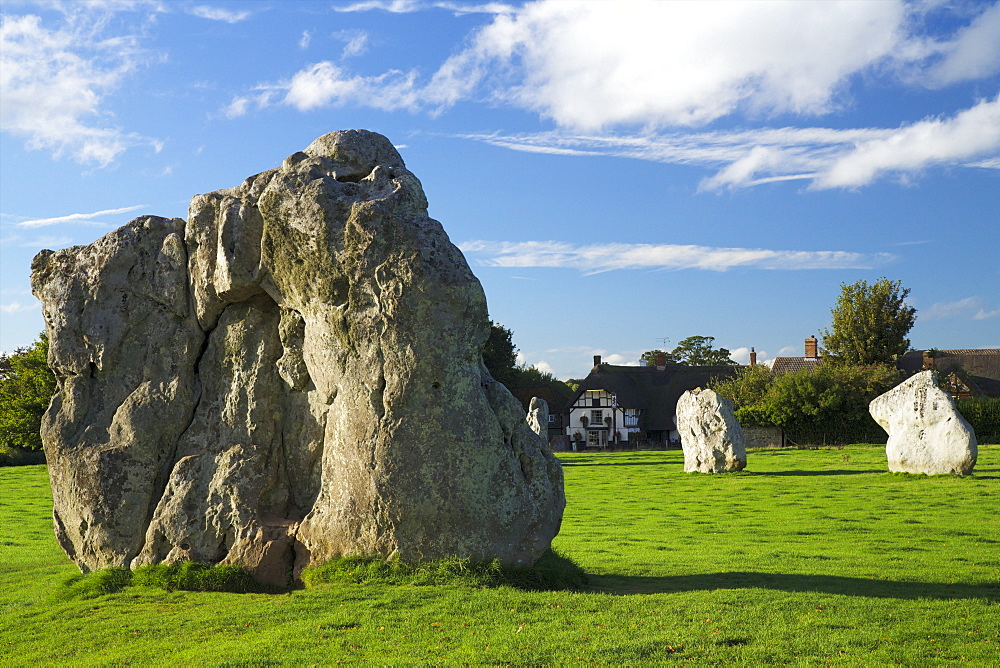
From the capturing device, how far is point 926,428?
31.1 m

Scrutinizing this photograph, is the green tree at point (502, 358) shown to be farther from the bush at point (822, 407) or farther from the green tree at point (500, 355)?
the bush at point (822, 407)

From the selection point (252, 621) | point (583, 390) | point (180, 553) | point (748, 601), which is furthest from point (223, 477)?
point (583, 390)

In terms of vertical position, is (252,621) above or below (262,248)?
below

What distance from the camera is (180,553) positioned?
11.9 m

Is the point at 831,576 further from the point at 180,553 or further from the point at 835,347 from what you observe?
the point at 835,347

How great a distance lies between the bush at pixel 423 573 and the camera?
10.7 m

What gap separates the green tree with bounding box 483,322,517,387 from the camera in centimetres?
6800

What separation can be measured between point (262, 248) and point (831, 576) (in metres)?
9.90

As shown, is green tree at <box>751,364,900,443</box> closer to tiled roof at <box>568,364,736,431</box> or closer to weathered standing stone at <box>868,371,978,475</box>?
tiled roof at <box>568,364,736,431</box>

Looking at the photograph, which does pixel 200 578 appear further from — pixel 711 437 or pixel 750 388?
pixel 750 388

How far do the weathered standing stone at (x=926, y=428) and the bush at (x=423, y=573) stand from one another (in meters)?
23.6

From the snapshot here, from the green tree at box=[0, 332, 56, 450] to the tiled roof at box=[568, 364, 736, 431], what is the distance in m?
41.6

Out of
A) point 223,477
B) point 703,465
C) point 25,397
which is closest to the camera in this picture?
point 223,477

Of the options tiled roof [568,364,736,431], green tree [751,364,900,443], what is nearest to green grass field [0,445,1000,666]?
green tree [751,364,900,443]
